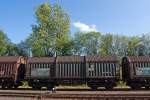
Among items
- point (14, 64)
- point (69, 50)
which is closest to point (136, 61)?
point (14, 64)

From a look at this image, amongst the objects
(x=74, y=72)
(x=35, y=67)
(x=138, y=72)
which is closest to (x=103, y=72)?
(x=74, y=72)

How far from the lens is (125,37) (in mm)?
98250

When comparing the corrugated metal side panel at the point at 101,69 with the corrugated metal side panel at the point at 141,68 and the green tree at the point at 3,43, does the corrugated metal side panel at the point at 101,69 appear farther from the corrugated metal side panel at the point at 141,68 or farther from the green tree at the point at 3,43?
the green tree at the point at 3,43

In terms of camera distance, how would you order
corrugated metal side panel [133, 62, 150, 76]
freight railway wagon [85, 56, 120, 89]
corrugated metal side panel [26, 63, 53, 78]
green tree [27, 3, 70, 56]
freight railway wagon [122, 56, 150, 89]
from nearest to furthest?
freight railway wagon [122, 56, 150, 89], corrugated metal side panel [133, 62, 150, 76], freight railway wagon [85, 56, 120, 89], corrugated metal side panel [26, 63, 53, 78], green tree [27, 3, 70, 56]

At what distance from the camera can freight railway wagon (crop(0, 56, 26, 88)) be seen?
32.8m

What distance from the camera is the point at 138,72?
31172mm

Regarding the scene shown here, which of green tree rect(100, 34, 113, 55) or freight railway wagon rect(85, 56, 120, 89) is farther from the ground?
green tree rect(100, 34, 113, 55)

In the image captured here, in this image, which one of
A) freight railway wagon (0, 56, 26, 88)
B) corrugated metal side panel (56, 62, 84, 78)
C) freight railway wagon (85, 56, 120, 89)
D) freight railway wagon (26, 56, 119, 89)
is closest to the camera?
freight railway wagon (85, 56, 120, 89)

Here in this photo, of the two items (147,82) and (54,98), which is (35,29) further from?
(54,98)

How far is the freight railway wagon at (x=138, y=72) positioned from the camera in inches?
1214

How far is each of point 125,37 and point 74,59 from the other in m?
68.1

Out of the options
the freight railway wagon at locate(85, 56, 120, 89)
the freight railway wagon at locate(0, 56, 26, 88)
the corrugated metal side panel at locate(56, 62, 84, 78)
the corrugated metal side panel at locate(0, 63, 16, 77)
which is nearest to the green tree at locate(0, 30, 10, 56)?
the freight railway wagon at locate(0, 56, 26, 88)

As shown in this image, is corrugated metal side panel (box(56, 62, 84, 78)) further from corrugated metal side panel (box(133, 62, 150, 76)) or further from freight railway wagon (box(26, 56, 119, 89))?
corrugated metal side panel (box(133, 62, 150, 76))

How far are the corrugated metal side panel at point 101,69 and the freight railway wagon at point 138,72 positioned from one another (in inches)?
69.2
